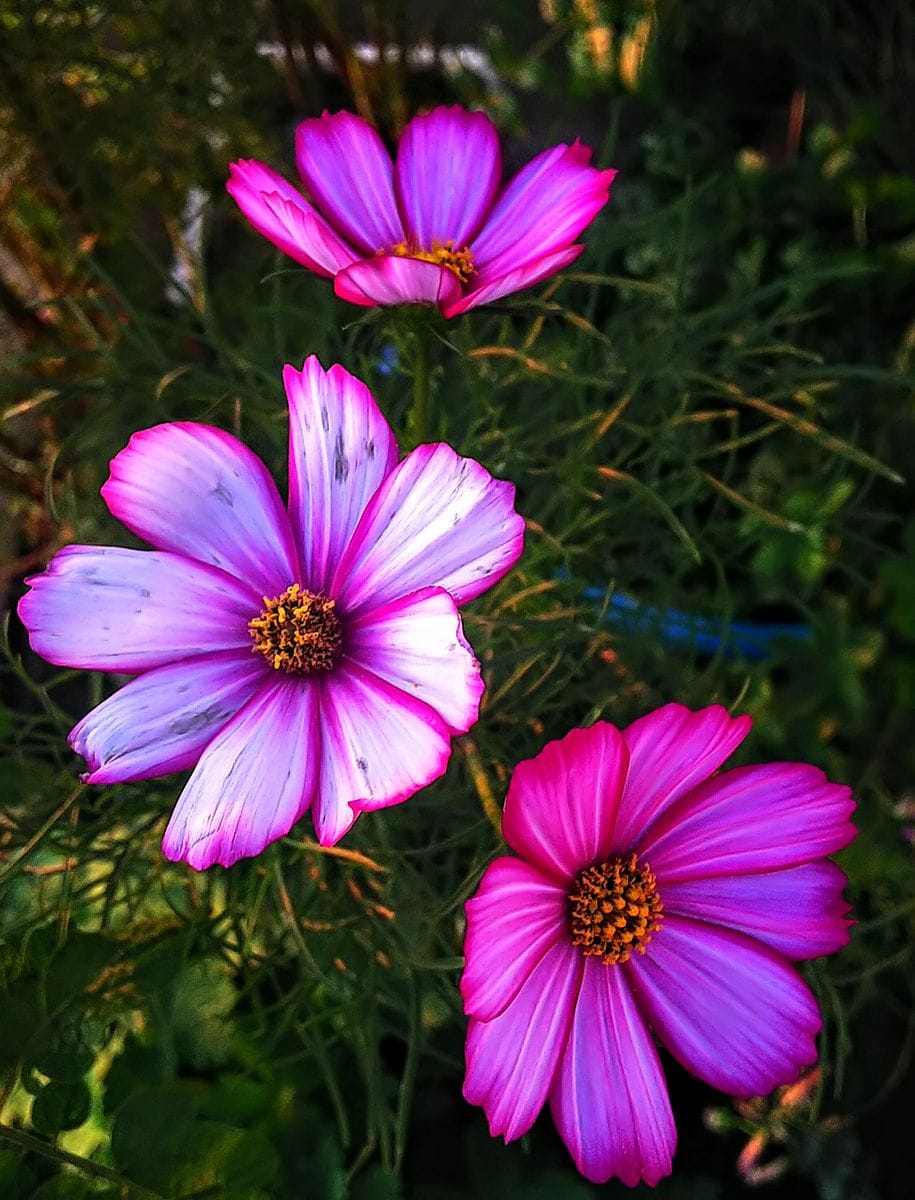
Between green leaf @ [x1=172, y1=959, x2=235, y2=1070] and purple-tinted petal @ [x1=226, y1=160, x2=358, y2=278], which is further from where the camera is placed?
green leaf @ [x1=172, y1=959, x2=235, y2=1070]

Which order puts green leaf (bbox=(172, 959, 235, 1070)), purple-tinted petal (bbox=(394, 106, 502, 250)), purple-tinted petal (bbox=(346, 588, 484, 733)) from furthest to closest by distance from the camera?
1. green leaf (bbox=(172, 959, 235, 1070))
2. purple-tinted petal (bbox=(394, 106, 502, 250))
3. purple-tinted petal (bbox=(346, 588, 484, 733))

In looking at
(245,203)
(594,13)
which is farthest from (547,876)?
(594,13)

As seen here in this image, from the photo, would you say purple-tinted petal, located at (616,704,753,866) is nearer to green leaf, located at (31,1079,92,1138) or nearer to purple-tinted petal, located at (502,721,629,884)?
purple-tinted petal, located at (502,721,629,884)

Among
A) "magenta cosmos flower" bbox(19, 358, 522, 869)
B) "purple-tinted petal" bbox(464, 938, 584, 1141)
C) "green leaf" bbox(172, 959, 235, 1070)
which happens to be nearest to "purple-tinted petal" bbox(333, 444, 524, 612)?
"magenta cosmos flower" bbox(19, 358, 522, 869)

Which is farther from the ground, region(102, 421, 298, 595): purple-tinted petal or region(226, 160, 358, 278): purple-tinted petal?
region(226, 160, 358, 278): purple-tinted petal

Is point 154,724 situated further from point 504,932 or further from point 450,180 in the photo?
point 450,180

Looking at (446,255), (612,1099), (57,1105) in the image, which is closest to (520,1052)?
(612,1099)

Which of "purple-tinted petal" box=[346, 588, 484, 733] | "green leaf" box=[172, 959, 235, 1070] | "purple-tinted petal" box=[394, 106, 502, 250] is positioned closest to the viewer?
"purple-tinted petal" box=[346, 588, 484, 733]

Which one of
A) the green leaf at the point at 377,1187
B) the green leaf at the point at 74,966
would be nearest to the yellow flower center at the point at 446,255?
the green leaf at the point at 74,966
